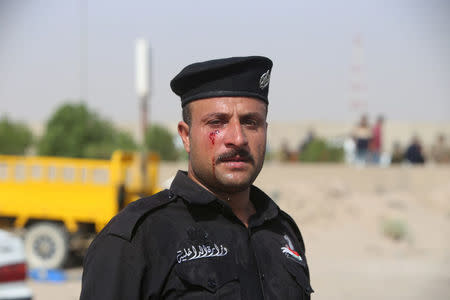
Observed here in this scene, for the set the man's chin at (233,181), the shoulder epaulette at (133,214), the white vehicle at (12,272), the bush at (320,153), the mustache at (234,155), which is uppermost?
the mustache at (234,155)

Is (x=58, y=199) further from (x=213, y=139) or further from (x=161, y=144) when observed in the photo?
(x=161, y=144)

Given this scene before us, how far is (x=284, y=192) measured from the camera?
57.5 feet

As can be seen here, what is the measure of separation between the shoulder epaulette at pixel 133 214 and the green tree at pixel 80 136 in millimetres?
16724

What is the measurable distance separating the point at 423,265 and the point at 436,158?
35.4 ft

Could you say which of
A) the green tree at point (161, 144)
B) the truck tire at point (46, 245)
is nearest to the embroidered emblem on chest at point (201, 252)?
the truck tire at point (46, 245)

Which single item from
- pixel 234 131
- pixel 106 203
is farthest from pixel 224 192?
pixel 106 203

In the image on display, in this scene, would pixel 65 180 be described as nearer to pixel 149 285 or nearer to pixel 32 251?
pixel 32 251

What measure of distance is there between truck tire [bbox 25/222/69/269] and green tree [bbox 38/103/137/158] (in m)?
7.76

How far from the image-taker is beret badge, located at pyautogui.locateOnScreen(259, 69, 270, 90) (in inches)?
95.0

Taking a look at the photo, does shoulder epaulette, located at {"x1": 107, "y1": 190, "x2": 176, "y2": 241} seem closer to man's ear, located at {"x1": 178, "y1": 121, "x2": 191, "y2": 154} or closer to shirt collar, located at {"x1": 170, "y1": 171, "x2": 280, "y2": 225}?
shirt collar, located at {"x1": 170, "y1": 171, "x2": 280, "y2": 225}

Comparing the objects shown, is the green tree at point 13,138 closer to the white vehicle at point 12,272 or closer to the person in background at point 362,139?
the person in background at point 362,139

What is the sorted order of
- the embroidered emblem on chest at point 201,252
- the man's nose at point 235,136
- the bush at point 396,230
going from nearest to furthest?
the embroidered emblem on chest at point 201,252 < the man's nose at point 235,136 < the bush at point 396,230

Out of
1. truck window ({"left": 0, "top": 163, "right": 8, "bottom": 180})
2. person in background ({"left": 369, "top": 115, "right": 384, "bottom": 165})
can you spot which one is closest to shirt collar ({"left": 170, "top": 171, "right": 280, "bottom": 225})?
truck window ({"left": 0, "top": 163, "right": 8, "bottom": 180})

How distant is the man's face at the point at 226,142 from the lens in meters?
2.29
